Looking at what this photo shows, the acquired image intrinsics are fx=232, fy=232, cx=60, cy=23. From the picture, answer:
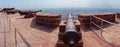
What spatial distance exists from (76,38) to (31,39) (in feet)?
8.05

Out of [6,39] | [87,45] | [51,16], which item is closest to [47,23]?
[51,16]

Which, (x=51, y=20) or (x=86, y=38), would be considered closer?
(x=86, y=38)

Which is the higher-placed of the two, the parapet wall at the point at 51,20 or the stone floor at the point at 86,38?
the parapet wall at the point at 51,20

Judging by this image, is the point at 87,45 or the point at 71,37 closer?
the point at 71,37

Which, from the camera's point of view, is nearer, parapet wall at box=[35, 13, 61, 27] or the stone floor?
the stone floor

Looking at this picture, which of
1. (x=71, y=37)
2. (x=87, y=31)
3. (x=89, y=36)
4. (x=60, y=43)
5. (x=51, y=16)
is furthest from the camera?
(x=51, y=16)

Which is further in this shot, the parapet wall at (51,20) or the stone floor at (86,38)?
the parapet wall at (51,20)

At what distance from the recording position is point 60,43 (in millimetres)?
6211

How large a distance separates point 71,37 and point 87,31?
3.53 meters

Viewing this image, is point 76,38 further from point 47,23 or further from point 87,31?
point 47,23

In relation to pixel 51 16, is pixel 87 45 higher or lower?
lower

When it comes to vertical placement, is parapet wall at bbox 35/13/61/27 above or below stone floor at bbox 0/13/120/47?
above

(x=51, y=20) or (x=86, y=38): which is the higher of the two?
(x=51, y=20)

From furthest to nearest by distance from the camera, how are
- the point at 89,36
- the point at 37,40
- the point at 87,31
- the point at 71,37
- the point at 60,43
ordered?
1. the point at 87,31
2. the point at 89,36
3. the point at 37,40
4. the point at 60,43
5. the point at 71,37
